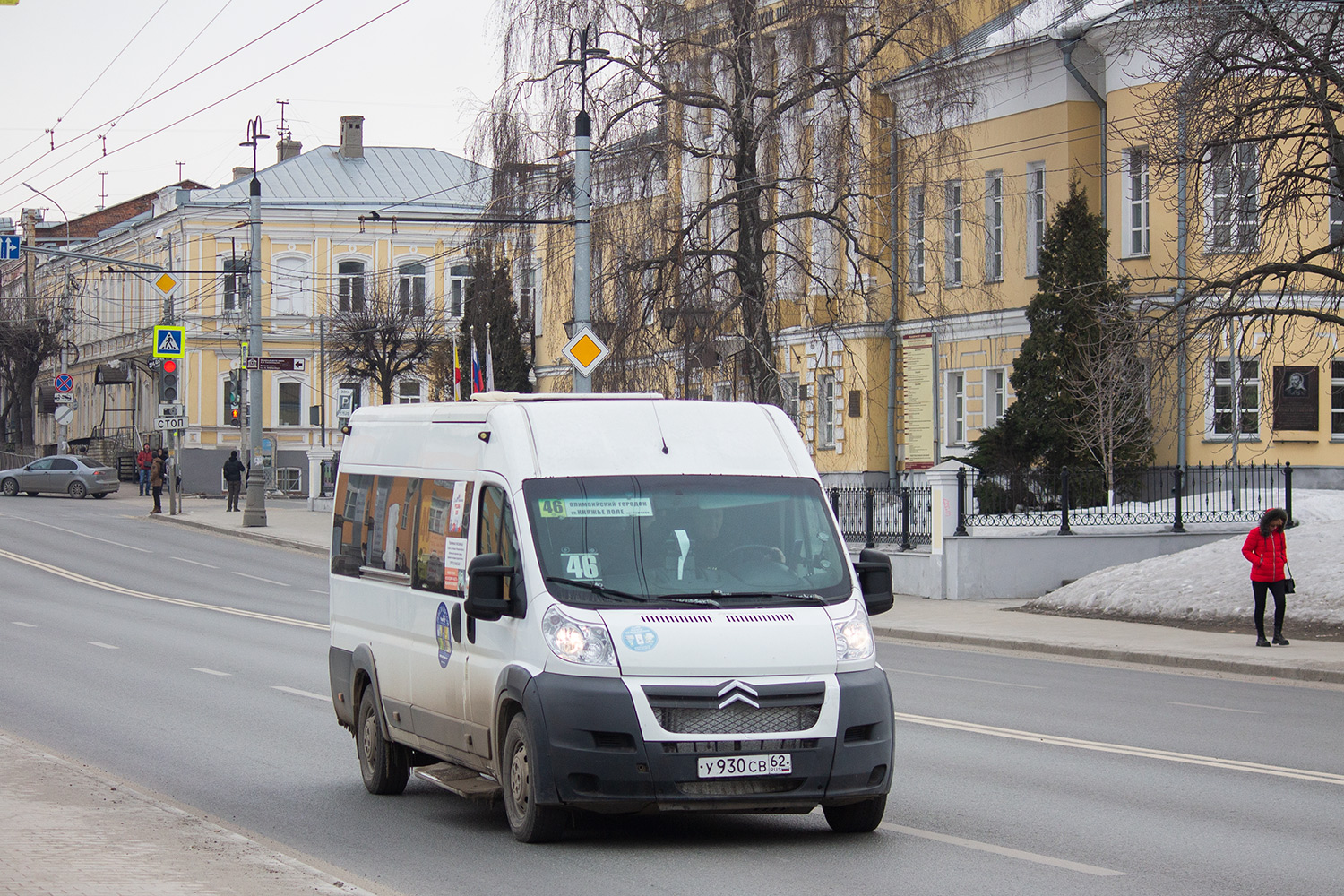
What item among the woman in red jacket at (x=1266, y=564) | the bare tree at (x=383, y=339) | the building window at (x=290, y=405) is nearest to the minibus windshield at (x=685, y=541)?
the woman in red jacket at (x=1266, y=564)

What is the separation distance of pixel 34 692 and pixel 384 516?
6.93 meters

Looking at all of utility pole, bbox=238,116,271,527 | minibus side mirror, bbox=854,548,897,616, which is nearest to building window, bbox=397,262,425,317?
utility pole, bbox=238,116,271,527

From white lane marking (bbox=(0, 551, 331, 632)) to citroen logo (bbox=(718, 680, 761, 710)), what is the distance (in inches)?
482

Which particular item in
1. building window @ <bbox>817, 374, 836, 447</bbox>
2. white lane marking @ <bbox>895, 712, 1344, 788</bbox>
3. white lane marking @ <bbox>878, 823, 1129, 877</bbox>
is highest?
building window @ <bbox>817, 374, 836, 447</bbox>

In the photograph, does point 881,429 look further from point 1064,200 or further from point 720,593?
point 720,593

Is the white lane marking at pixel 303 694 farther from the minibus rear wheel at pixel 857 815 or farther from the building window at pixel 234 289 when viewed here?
the building window at pixel 234 289

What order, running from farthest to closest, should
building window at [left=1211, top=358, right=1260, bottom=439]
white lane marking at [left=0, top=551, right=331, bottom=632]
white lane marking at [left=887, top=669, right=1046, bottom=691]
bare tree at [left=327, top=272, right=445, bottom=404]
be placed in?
bare tree at [left=327, top=272, right=445, bottom=404] < white lane marking at [left=0, top=551, right=331, bottom=632] < building window at [left=1211, top=358, right=1260, bottom=439] < white lane marking at [left=887, top=669, right=1046, bottom=691]

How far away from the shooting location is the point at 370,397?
7188 cm

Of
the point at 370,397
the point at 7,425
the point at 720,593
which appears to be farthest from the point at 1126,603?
the point at 7,425

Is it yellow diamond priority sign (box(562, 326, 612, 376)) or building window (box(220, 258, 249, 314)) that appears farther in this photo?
building window (box(220, 258, 249, 314))

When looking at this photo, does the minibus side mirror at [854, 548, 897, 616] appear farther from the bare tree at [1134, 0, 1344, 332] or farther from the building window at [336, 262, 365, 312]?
the building window at [336, 262, 365, 312]

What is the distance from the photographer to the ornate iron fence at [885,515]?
28.7m

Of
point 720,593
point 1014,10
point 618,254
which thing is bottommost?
point 720,593

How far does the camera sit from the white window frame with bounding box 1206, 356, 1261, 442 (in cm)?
2205
